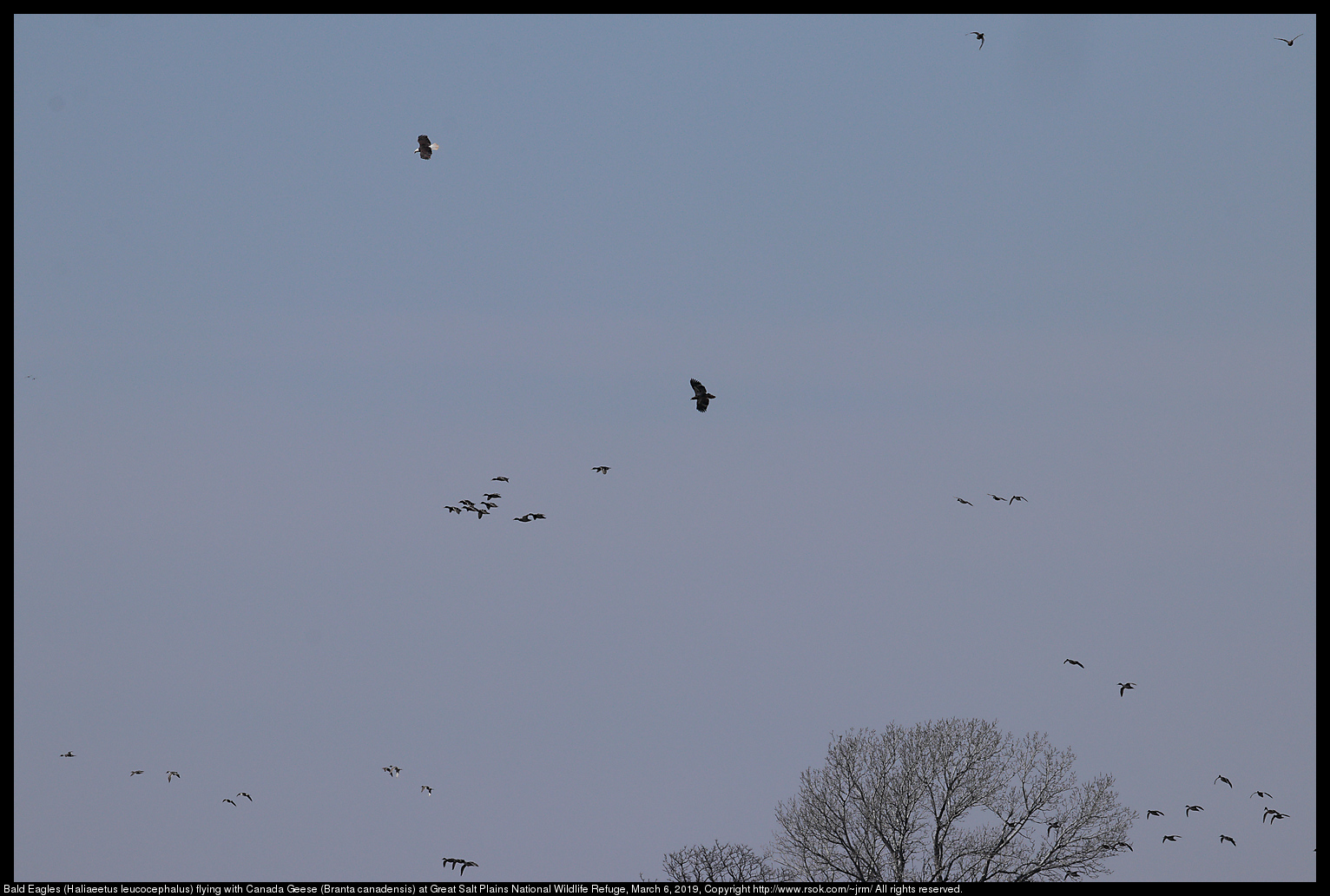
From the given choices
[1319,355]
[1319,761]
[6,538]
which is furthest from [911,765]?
[6,538]

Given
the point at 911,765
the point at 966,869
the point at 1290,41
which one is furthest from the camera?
the point at 911,765

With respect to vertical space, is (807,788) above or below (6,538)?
below

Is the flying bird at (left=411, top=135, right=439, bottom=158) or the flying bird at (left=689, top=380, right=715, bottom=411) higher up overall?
the flying bird at (left=411, top=135, right=439, bottom=158)

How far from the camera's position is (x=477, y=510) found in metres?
30.4

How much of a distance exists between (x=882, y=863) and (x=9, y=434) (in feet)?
92.5

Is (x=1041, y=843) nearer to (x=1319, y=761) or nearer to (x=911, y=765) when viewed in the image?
(x=911, y=765)

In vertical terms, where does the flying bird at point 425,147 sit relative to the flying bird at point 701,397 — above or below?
above
